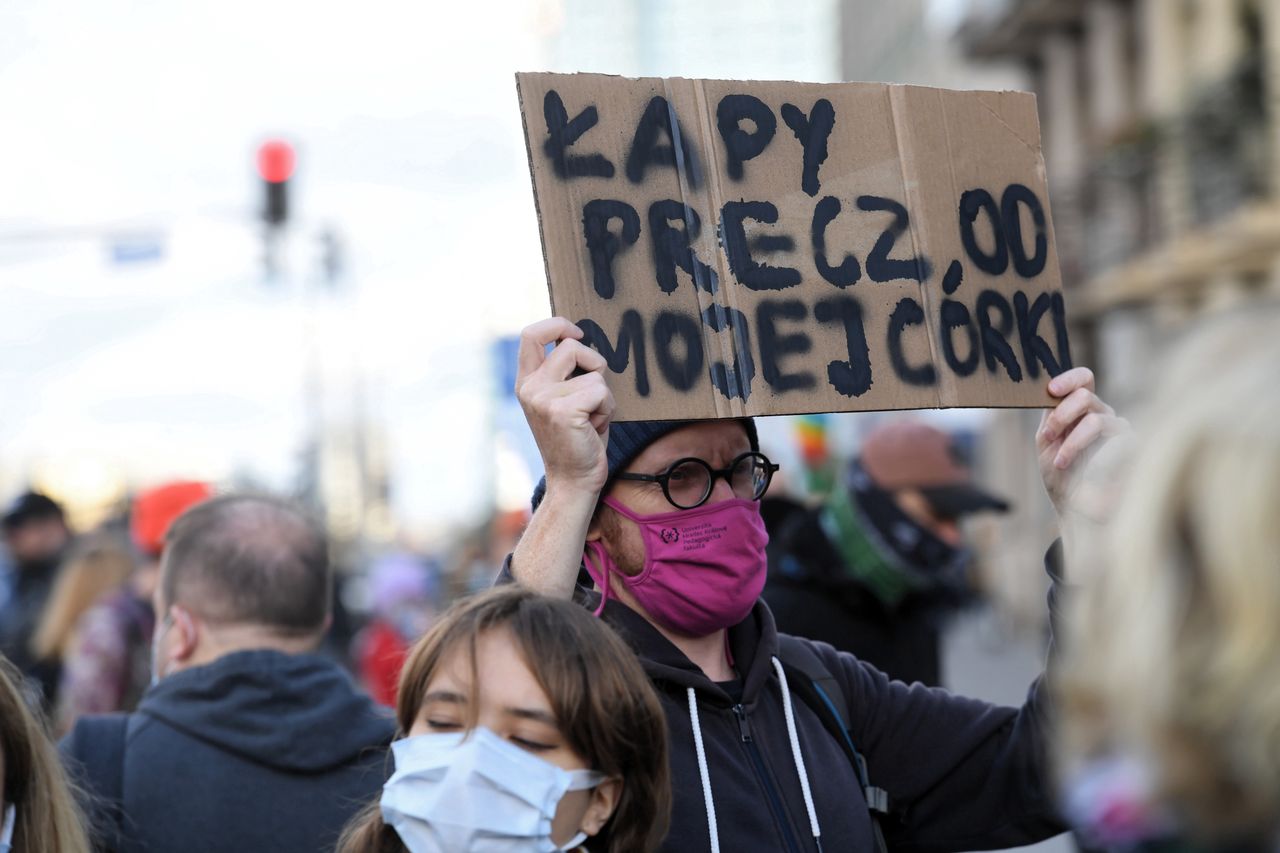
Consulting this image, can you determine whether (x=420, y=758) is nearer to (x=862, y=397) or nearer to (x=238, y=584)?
(x=862, y=397)

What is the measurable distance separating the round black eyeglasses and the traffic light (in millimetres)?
14536

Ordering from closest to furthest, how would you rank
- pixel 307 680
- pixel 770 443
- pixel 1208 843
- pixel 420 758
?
pixel 1208 843 < pixel 420 758 < pixel 307 680 < pixel 770 443

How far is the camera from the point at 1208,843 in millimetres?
Result: 1324

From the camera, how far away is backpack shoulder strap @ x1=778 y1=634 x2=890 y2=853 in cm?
279

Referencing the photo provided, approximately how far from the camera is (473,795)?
7.45ft

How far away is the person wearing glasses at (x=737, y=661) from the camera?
2.59 meters

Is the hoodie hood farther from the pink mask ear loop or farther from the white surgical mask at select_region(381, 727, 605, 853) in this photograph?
the white surgical mask at select_region(381, 727, 605, 853)

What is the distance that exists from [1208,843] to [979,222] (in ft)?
5.72

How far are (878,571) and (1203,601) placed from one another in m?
3.27

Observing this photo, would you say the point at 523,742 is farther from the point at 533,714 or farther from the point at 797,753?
the point at 797,753

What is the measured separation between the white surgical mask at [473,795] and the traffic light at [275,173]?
49.2 ft

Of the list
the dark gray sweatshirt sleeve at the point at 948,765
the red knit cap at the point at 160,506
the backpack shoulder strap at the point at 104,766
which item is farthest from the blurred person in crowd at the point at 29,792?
the red knit cap at the point at 160,506

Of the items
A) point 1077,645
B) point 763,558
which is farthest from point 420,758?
point 1077,645

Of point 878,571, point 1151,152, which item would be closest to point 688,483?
point 878,571
